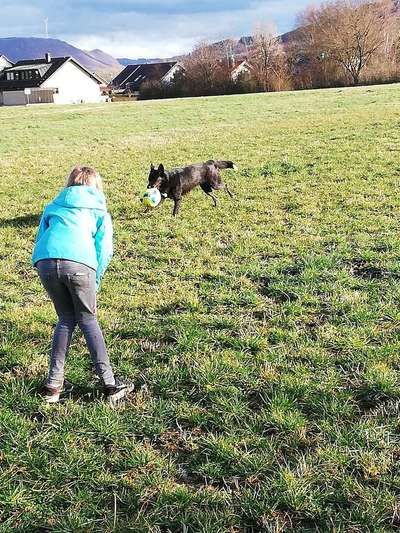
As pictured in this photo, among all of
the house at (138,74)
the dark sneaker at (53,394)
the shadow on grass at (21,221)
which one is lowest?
the dark sneaker at (53,394)

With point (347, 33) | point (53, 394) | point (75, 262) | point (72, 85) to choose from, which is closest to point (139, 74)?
point (72, 85)

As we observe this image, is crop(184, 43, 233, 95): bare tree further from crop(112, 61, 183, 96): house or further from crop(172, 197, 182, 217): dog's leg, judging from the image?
crop(172, 197, 182, 217): dog's leg

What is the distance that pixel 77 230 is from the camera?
336 centimetres

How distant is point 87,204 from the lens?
3424 mm

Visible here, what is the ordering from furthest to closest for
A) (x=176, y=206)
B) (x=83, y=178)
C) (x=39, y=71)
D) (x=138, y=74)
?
(x=138, y=74) < (x=39, y=71) < (x=176, y=206) < (x=83, y=178)

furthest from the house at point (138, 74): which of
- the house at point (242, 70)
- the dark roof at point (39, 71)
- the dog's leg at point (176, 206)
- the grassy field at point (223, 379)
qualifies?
the grassy field at point (223, 379)

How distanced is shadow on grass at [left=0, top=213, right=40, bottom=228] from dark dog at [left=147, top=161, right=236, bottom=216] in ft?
6.24

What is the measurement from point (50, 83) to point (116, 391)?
75.7 m

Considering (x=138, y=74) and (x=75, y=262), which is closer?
(x=75, y=262)

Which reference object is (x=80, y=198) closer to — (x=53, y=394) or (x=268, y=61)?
(x=53, y=394)

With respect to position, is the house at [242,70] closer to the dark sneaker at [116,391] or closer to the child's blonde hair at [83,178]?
the child's blonde hair at [83,178]

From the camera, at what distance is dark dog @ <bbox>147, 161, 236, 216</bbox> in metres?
8.28

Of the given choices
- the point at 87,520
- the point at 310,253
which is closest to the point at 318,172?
the point at 310,253

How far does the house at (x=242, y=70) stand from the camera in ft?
194
